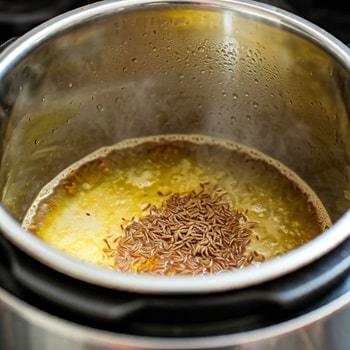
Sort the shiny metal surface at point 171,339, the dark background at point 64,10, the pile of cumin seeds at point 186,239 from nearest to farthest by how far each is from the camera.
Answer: the shiny metal surface at point 171,339 < the pile of cumin seeds at point 186,239 < the dark background at point 64,10

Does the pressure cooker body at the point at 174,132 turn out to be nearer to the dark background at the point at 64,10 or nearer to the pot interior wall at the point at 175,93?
the pot interior wall at the point at 175,93

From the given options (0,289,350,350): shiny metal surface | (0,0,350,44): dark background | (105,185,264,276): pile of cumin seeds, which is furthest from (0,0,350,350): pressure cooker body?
(0,0,350,44): dark background

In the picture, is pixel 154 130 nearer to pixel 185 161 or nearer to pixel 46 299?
pixel 185 161

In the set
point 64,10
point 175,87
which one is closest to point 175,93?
point 175,87

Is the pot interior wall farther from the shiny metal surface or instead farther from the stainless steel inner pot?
the shiny metal surface

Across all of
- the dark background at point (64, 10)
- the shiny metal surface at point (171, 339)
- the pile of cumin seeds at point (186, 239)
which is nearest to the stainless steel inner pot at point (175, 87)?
the pile of cumin seeds at point (186, 239)
